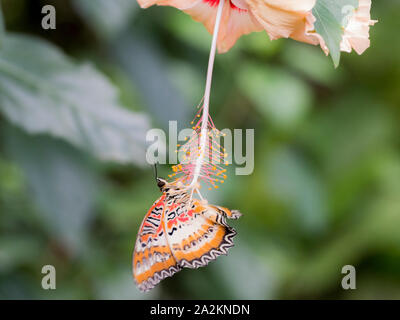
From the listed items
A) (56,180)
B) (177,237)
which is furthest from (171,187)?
(56,180)

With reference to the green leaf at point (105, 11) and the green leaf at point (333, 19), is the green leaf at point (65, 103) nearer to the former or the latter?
the green leaf at point (105, 11)

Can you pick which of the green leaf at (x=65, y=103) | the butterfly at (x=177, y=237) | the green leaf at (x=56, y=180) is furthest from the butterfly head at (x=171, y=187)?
the green leaf at (x=56, y=180)

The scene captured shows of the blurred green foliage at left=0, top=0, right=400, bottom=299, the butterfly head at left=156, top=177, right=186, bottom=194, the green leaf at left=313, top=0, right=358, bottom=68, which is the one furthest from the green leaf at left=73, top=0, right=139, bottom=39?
the green leaf at left=313, top=0, right=358, bottom=68

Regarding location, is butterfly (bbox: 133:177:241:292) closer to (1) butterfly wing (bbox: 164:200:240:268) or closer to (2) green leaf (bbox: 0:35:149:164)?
(1) butterfly wing (bbox: 164:200:240:268)
